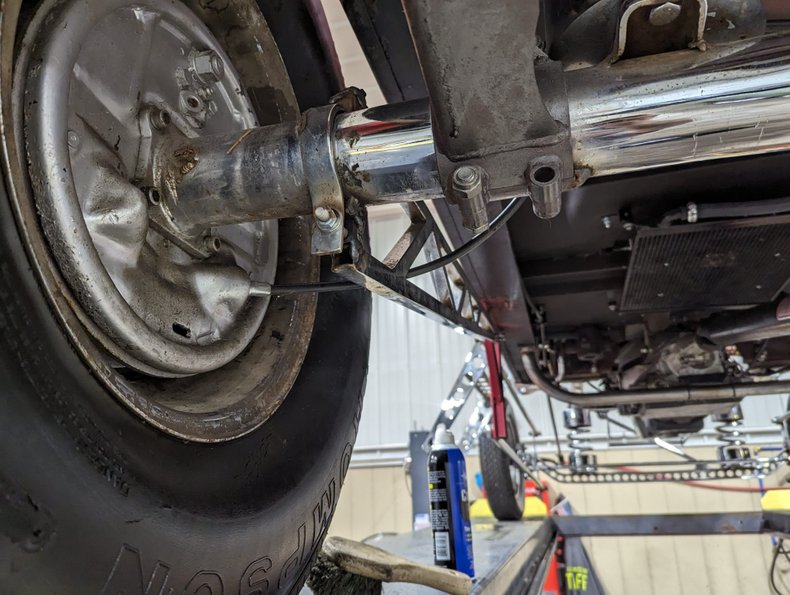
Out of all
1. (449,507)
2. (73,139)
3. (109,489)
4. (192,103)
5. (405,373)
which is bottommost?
(109,489)

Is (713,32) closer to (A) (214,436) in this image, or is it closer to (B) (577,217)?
(A) (214,436)

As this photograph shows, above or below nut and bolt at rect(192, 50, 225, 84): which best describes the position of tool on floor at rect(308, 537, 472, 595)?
below

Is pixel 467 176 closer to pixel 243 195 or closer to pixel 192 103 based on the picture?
pixel 243 195

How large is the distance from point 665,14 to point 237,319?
475 mm

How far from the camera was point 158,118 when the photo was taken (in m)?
0.56

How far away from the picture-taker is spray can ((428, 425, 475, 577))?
1.19m

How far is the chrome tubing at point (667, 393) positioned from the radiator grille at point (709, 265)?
19.8 inches

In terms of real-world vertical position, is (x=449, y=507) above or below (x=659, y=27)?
below

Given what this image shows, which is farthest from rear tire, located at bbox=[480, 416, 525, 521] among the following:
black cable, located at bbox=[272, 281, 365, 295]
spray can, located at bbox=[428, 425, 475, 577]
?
black cable, located at bbox=[272, 281, 365, 295]

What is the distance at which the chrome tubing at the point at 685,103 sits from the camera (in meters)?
0.45

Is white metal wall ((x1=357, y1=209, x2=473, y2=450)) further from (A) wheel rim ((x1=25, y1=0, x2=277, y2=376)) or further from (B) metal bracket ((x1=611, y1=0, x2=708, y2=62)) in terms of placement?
(B) metal bracket ((x1=611, y1=0, x2=708, y2=62))

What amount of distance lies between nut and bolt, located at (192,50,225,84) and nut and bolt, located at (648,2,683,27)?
1.34ft

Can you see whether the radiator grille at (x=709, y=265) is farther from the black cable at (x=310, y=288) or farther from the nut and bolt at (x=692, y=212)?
the black cable at (x=310, y=288)

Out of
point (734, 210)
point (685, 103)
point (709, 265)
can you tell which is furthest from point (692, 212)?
point (685, 103)
